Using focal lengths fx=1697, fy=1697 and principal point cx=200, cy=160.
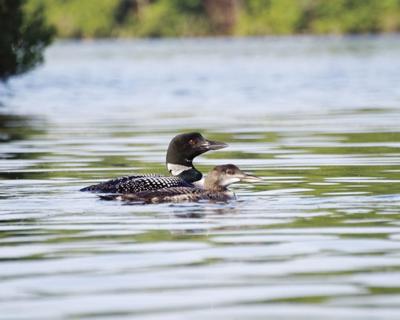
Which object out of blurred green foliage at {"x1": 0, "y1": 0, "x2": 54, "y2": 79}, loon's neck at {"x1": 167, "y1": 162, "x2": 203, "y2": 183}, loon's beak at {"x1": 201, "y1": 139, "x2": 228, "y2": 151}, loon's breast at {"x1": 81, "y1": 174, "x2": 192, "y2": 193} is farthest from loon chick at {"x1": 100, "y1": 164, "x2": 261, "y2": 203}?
blurred green foliage at {"x1": 0, "y1": 0, "x2": 54, "y2": 79}

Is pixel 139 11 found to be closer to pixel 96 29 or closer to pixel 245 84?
pixel 96 29

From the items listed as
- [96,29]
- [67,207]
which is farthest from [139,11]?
[67,207]

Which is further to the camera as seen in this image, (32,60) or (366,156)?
(32,60)

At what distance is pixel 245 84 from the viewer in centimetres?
5284

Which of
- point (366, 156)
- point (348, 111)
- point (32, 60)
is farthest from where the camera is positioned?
point (32, 60)

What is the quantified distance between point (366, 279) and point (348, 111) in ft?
80.9

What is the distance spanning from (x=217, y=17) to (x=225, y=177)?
12913 centimetres

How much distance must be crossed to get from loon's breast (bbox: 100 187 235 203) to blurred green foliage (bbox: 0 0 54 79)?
2190 cm

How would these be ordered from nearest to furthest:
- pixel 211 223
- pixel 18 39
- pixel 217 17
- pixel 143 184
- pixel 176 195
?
1. pixel 211 223
2. pixel 176 195
3. pixel 143 184
4. pixel 18 39
5. pixel 217 17

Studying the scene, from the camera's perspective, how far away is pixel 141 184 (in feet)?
52.9

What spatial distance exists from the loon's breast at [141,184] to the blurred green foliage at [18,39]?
21.2 m

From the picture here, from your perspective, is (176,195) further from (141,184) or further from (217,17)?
(217,17)

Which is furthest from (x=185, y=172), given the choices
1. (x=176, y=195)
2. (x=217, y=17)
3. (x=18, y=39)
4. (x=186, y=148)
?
(x=217, y=17)

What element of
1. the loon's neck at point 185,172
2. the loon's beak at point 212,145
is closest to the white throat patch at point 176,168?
the loon's neck at point 185,172
